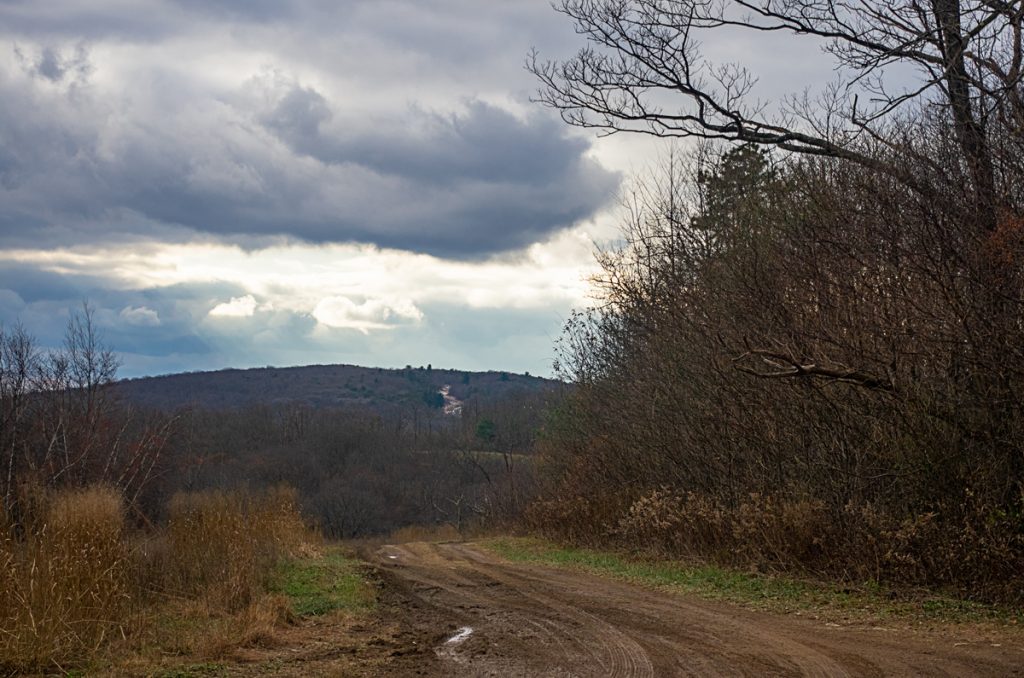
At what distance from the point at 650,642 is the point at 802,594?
3948mm

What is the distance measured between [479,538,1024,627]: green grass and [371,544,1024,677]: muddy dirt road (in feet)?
2.15

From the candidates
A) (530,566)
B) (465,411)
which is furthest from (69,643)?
(465,411)

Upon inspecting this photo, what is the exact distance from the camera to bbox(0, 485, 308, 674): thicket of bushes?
809cm

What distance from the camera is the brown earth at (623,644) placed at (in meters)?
Answer: 8.27

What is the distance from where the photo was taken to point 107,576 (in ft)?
31.4

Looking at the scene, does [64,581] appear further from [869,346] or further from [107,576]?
[869,346]

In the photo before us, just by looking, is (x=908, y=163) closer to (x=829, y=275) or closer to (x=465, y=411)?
(x=829, y=275)

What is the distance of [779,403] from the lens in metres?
16.1

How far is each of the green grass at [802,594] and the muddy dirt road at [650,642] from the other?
655 mm

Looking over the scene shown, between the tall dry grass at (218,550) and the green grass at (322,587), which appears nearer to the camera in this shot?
the tall dry grass at (218,550)

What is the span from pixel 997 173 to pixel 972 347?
2.65 metres

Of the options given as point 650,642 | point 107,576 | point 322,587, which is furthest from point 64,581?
point 322,587

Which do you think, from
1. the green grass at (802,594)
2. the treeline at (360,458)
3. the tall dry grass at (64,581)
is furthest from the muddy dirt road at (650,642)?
the treeline at (360,458)

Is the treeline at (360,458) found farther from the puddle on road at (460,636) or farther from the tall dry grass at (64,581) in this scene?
the puddle on road at (460,636)
